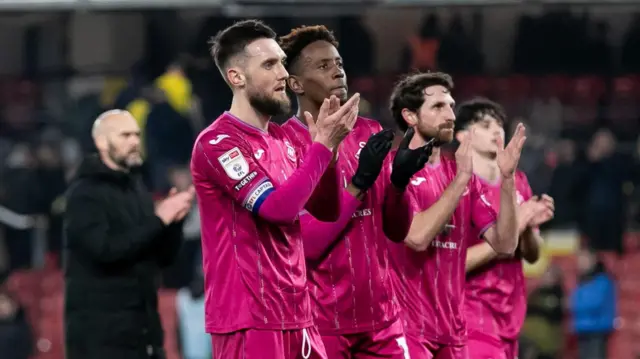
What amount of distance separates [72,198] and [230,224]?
255cm

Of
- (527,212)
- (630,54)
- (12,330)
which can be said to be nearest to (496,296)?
(527,212)

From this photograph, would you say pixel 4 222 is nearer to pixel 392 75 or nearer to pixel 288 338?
pixel 392 75

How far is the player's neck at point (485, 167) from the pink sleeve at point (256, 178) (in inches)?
101

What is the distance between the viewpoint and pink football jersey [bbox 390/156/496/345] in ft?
20.3

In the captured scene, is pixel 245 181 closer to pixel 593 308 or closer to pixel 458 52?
pixel 593 308

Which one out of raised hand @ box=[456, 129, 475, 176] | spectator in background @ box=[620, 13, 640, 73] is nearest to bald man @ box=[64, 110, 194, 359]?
raised hand @ box=[456, 129, 475, 176]

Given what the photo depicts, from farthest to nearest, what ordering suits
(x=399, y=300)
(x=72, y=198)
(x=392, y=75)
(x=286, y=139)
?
(x=392, y=75)
(x=72, y=198)
(x=399, y=300)
(x=286, y=139)

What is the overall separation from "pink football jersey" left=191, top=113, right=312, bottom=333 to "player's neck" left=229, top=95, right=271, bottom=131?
1.6 inches

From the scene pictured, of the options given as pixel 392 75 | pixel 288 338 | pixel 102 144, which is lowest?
pixel 288 338

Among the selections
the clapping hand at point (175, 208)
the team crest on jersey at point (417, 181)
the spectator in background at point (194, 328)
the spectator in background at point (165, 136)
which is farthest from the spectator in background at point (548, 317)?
the team crest on jersey at point (417, 181)

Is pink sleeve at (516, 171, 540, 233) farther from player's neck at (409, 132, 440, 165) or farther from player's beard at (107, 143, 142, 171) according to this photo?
player's beard at (107, 143, 142, 171)

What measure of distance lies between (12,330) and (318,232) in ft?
24.7

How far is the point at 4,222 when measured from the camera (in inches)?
551

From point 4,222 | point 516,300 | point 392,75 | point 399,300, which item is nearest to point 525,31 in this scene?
point 392,75
